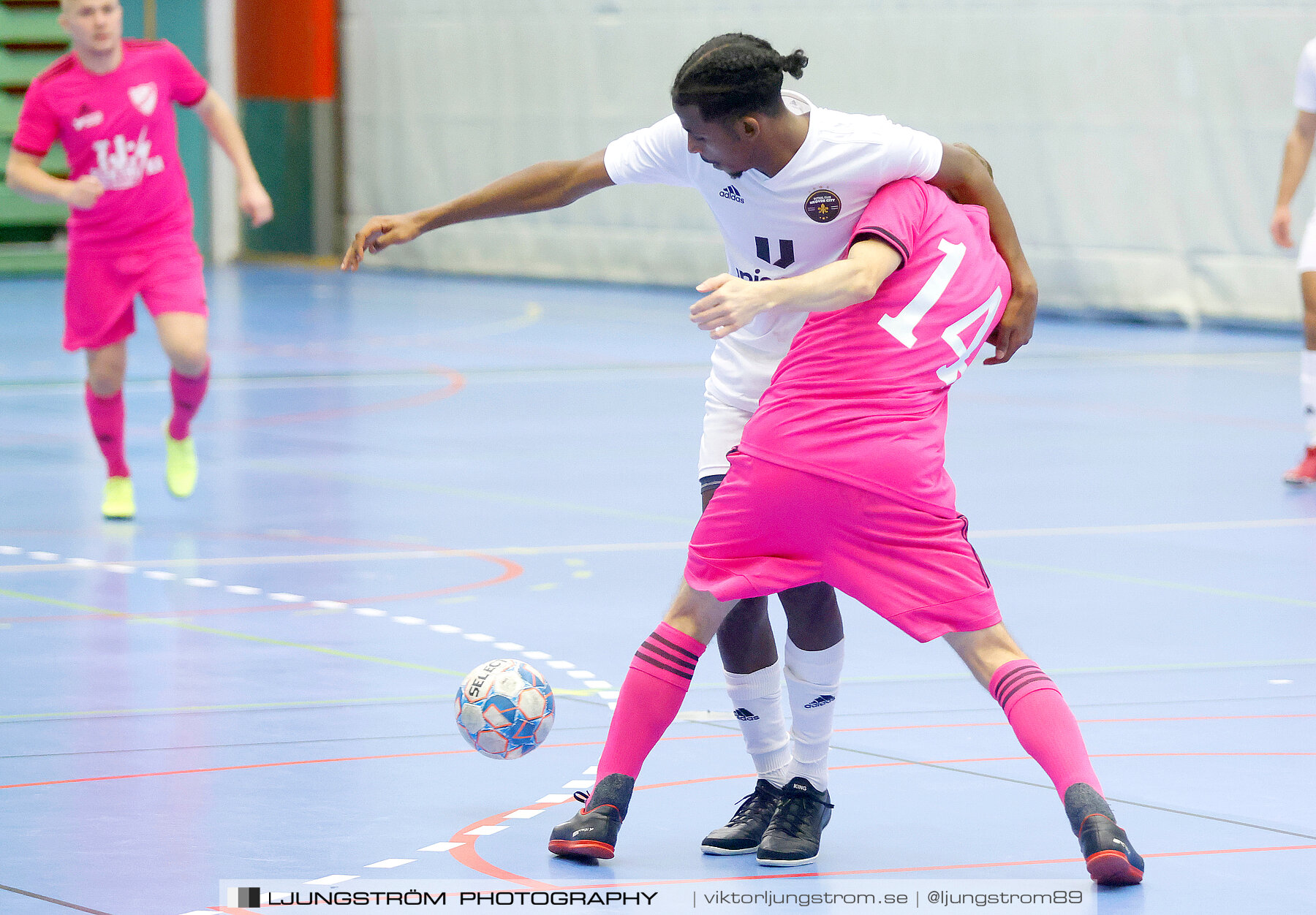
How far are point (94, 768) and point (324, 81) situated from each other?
18.3 metres

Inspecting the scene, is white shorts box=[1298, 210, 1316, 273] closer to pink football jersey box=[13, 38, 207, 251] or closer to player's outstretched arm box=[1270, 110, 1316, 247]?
player's outstretched arm box=[1270, 110, 1316, 247]

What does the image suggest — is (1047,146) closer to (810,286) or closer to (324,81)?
(324,81)

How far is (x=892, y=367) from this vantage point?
153 inches

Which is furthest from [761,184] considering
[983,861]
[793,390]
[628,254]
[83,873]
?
[628,254]

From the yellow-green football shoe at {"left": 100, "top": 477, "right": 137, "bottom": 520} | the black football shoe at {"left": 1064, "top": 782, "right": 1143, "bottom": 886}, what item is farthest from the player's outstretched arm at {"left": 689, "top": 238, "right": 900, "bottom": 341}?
the yellow-green football shoe at {"left": 100, "top": 477, "right": 137, "bottom": 520}

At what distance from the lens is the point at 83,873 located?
3850mm

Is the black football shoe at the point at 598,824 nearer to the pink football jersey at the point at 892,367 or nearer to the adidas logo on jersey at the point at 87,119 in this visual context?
the pink football jersey at the point at 892,367

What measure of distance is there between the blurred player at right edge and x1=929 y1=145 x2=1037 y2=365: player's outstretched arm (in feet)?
15.9

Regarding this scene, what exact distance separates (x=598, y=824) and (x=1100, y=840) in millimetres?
937

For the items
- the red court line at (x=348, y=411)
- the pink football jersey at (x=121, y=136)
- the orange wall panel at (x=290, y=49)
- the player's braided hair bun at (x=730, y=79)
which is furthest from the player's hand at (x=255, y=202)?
the orange wall panel at (x=290, y=49)

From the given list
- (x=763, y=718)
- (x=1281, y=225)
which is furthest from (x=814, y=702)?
(x=1281, y=225)

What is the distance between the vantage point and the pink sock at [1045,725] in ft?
12.4

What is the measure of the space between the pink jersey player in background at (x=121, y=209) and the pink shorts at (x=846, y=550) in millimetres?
4644

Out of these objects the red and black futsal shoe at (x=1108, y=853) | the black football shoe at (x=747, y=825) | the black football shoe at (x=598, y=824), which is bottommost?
the black football shoe at (x=747, y=825)
